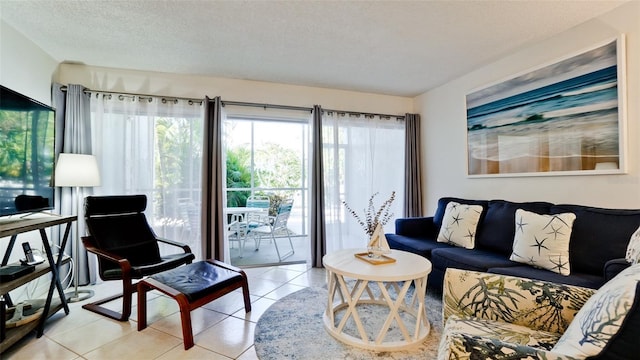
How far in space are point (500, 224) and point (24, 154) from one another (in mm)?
3949

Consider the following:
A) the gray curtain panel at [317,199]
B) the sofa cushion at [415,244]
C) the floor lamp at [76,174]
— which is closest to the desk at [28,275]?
the floor lamp at [76,174]

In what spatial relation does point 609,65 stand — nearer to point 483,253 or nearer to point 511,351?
point 483,253

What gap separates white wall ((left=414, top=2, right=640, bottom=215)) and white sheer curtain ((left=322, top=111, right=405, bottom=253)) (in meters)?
0.46

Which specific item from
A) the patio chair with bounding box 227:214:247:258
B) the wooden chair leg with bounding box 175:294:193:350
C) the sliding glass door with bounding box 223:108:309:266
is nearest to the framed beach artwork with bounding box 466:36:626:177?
the sliding glass door with bounding box 223:108:309:266

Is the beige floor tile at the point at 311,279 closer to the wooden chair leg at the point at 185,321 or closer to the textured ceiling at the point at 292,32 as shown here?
the wooden chair leg at the point at 185,321

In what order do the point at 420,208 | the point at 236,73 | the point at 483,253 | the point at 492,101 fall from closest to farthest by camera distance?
the point at 483,253, the point at 492,101, the point at 236,73, the point at 420,208

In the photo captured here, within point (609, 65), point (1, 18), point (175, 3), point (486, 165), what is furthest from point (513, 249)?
point (1, 18)

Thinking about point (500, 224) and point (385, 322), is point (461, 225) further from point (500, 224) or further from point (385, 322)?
point (385, 322)

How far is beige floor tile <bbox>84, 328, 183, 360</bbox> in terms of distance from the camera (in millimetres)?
1793

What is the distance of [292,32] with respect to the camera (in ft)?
8.04

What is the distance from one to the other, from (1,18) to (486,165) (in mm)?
4620

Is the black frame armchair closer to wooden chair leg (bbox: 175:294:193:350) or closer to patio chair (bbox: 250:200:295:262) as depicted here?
wooden chair leg (bbox: 175:294:193:350)

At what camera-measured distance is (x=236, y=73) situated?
3395 mm

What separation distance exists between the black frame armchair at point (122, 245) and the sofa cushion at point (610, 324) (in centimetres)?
262
